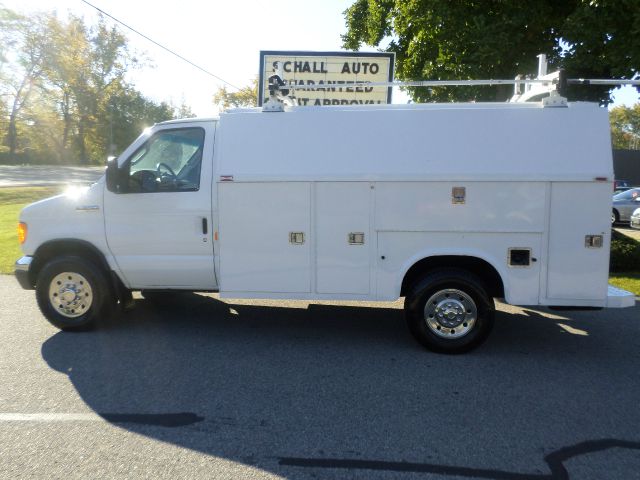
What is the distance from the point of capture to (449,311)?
5359 mm

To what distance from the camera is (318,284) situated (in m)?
5.51

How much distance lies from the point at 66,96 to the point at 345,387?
64.0 m

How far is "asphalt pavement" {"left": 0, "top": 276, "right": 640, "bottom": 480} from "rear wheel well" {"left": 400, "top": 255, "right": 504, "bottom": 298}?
2.17 ft

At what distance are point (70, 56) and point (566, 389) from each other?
198 feet

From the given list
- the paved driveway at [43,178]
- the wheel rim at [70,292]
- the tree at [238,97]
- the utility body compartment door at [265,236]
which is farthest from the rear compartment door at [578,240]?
the tree at [238,97]

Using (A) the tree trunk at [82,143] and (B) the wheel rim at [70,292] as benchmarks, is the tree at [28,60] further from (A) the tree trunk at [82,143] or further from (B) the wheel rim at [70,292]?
(B) the wheel rim at [70,292]

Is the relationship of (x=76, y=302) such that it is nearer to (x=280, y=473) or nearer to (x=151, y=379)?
(x=151, y=379)

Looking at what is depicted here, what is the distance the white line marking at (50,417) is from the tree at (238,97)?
36.4 meters

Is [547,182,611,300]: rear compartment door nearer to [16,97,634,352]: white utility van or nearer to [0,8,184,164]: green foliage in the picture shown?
[16,97,634,352]: white utility van

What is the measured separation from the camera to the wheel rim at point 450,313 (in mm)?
5336

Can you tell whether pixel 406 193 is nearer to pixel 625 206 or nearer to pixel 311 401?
pixel 311 401

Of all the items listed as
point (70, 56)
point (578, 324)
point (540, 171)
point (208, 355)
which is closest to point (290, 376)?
point (208, 355)

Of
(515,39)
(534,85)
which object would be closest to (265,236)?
(534,85)

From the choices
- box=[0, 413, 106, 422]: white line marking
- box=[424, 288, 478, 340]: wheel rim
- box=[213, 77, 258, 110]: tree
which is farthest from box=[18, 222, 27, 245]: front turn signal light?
box=[213, 77, 258, 110]: tree
